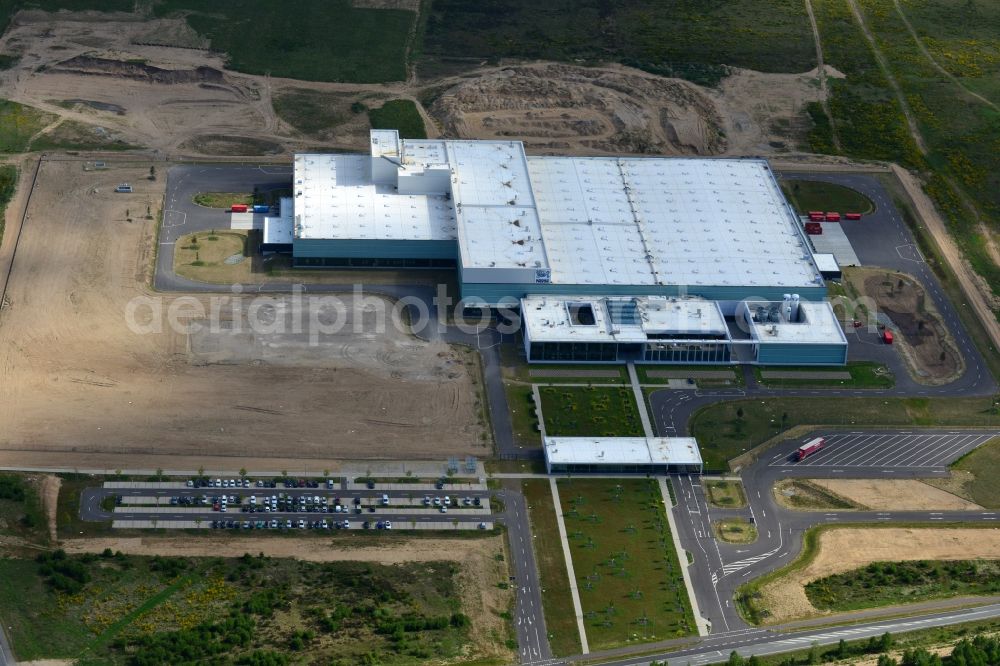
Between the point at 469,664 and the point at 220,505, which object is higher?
the point at 220,505

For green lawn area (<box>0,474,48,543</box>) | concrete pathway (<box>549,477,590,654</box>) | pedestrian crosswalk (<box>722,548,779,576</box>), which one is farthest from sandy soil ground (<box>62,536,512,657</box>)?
pedestrian crosswalk (<box>722,548,779,576</box>)

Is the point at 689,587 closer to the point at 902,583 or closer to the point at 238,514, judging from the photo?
the point at 902,583

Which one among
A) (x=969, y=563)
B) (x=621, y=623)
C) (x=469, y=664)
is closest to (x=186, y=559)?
(x=469, y=664)

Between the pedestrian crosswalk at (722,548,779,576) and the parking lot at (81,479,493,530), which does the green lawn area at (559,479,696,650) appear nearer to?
the pedestrian crosswalk at (722,548,779,576)

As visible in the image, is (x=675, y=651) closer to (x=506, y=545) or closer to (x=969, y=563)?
(x=506, y=545)

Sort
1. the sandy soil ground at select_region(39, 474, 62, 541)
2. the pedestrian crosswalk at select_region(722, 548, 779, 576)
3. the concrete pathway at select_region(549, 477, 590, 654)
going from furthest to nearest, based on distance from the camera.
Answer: the pedestrian crosswalk at select_region(722, 548, 779, 576), the sandy soil ground at select_region(39, 474, 62, 541), the concrete pathway at select_region(549, 477, 590, 654)

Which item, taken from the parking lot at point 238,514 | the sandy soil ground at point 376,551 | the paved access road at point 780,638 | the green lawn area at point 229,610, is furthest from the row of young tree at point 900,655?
the parking lot at point 238,514
